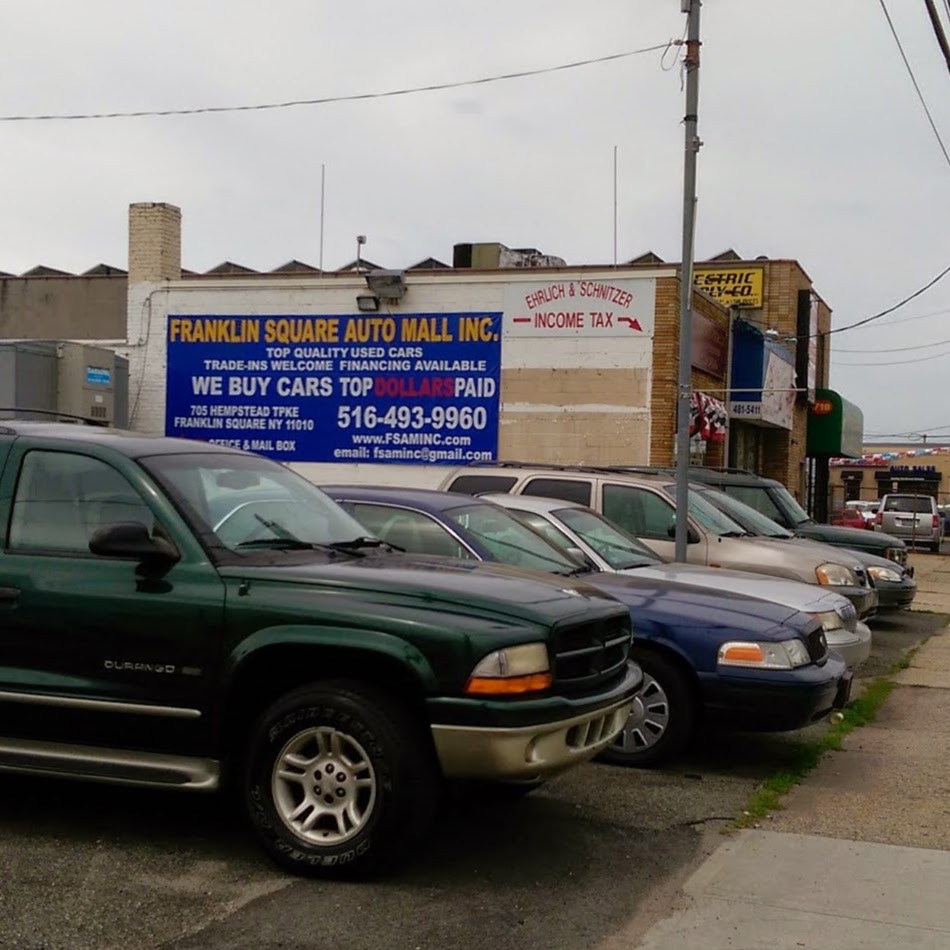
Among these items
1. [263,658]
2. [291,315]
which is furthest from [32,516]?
[291,315]

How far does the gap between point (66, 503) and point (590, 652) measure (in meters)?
2.42

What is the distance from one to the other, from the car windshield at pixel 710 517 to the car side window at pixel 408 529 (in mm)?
4514

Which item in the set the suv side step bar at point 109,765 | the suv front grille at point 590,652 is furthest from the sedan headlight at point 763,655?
the suv side step bar at point 109,765

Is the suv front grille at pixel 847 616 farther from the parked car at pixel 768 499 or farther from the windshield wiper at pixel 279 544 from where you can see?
the parked car at pixel 768 499

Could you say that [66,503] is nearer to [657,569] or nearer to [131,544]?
[131,544]

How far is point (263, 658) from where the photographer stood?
5129mm

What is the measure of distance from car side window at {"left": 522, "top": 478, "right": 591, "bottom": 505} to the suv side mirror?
6.72m

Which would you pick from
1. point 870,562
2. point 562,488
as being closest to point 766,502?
point 870,562

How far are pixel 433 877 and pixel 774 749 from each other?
3632 mm

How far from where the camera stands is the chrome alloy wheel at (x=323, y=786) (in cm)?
500

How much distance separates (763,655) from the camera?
7105 millimetres

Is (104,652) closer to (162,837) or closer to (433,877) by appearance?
(162,837)

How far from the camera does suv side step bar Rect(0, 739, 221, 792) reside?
17.1ft

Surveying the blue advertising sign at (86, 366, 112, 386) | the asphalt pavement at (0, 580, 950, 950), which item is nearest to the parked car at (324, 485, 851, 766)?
the asphalt pavement at (0, 580, 950, 950)
